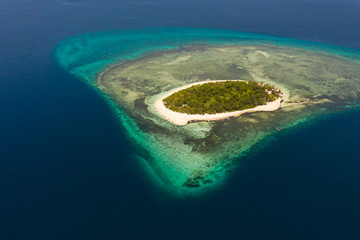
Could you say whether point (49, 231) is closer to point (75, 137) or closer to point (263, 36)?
point (75, 137)

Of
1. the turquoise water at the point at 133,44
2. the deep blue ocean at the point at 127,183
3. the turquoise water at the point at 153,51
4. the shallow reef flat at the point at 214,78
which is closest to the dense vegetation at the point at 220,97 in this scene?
the shallow reef flat at the point at 214,78

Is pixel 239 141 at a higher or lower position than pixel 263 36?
lower

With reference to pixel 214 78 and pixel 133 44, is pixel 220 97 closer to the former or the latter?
pixel 214 78

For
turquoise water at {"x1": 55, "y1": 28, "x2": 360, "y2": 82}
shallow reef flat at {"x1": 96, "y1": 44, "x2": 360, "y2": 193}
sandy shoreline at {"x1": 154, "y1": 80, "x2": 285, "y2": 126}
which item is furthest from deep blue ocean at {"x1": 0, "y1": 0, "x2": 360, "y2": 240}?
turquoise water at {"x1": 55, "y1": 28, "x2": 360, "y2": 82}

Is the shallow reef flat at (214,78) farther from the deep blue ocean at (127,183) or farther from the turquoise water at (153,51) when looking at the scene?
the deep blue ocean at (127,183)

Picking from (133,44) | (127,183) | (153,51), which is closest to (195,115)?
(127,183)

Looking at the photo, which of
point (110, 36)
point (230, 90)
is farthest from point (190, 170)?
point (110, 36)

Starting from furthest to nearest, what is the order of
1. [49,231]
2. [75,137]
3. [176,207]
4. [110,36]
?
[110,36], [75,137], [176,207], [49,231]
